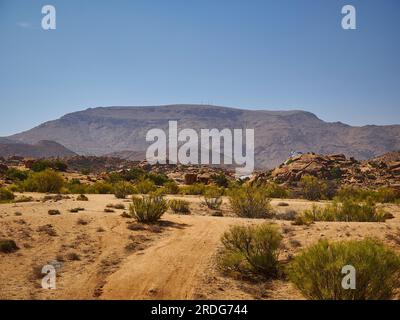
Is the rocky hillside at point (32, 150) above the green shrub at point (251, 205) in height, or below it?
above

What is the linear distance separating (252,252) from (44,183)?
2191 cm

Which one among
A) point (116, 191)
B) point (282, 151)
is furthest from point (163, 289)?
point (282, 151)

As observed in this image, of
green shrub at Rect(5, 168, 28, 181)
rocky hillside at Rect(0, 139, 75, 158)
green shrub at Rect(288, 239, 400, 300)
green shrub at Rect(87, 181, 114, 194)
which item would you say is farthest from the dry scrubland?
rocky hillside at Rect(0, 139, 75, 158)

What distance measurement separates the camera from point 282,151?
163 m

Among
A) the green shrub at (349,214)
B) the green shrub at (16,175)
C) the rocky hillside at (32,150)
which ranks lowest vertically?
A: the green shrub at (349,214)

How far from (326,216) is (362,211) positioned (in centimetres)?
139

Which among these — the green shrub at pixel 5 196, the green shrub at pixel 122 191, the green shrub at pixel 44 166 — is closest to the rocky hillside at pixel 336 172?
the green shrub at pixel 122 191

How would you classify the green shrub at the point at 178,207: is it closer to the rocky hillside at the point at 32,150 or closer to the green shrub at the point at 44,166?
the green shrub at the point at 44,166

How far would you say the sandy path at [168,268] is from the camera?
30.3ft

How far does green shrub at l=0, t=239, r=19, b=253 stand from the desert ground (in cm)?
17

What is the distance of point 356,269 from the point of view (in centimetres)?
804

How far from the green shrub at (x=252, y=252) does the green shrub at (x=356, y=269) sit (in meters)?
2.37

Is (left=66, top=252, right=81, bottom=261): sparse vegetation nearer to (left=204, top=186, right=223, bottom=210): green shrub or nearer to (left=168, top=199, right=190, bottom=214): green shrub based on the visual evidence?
(left=168, top=199, right=190, bottom=214): green shrub

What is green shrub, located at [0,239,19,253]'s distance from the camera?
11.5 meters
